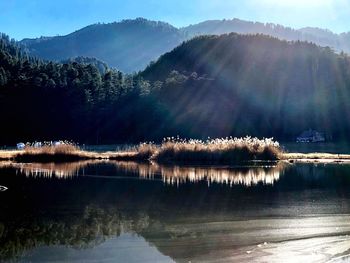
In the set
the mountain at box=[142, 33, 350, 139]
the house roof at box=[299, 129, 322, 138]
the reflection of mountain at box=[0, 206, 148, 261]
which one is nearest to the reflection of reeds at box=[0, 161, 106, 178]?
the reflection of mountain at box=[0, 206, 148, 261]

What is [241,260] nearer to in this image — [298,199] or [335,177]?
[298,199]

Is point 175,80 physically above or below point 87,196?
above

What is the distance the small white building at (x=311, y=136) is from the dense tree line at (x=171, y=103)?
1.95 meters

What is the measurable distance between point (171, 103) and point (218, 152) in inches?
2423

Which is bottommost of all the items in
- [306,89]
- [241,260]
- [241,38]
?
[241,260]

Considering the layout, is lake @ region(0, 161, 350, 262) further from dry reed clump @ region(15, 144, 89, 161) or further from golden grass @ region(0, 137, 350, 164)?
dry reed clump @ region(15, 144, 89, 161)

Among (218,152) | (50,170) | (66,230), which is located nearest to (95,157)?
(218,152)

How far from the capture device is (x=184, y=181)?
2236 centimetres

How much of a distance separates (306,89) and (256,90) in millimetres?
9569

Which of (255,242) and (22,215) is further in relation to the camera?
(22,215)

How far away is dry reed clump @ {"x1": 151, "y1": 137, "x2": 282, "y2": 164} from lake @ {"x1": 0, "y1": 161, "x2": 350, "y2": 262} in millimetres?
15005

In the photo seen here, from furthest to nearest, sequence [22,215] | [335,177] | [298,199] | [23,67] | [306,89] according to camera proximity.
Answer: [306,89]
[23,67]
[335,177]
[298,199]
[22,215]

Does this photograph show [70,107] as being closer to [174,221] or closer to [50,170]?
[50,170]

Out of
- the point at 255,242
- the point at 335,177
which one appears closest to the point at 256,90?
the point at 335,177
